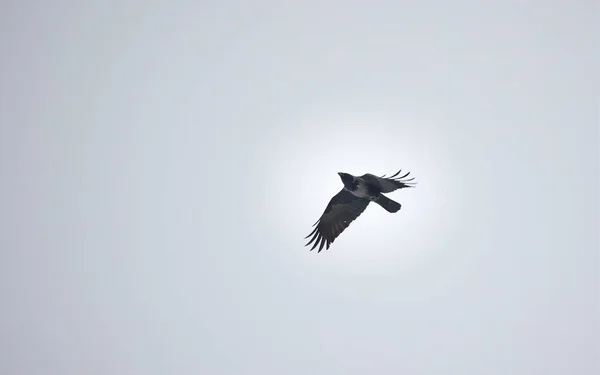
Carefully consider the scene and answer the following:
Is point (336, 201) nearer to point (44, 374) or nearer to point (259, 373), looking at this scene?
point (259, 373)

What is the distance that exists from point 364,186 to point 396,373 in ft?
204

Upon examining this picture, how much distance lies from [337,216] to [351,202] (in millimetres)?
551

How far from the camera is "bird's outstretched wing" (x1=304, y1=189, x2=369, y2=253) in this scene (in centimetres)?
1575

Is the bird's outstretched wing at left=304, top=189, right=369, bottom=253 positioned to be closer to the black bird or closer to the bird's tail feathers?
the black bird

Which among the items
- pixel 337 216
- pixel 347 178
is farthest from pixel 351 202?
pixel 347 178

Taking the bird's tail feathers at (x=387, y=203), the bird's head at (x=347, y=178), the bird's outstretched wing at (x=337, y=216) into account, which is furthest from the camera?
the bird's outstretched wing at (x=337, y=216)

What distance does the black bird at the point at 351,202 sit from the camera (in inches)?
583

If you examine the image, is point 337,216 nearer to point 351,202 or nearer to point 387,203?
point 351,202

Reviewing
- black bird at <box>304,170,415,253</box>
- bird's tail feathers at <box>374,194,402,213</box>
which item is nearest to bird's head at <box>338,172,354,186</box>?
black bird at <box>304,170,415,253</box>

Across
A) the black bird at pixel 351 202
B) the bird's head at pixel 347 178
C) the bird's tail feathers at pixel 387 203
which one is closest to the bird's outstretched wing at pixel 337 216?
the black bird at pixel 351 202

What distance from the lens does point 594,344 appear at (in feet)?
228

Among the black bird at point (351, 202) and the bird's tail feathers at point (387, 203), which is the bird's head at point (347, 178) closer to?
the black bird at point (351, 202)

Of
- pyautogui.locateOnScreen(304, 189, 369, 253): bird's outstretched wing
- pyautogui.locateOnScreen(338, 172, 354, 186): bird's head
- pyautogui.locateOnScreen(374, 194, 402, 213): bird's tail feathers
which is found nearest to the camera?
pyautogui.locateOnScreen(338, 172, 354, 186): bird's head

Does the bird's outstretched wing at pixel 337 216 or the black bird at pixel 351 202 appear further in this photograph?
the bird's outstretched wing at pixel 337 216
